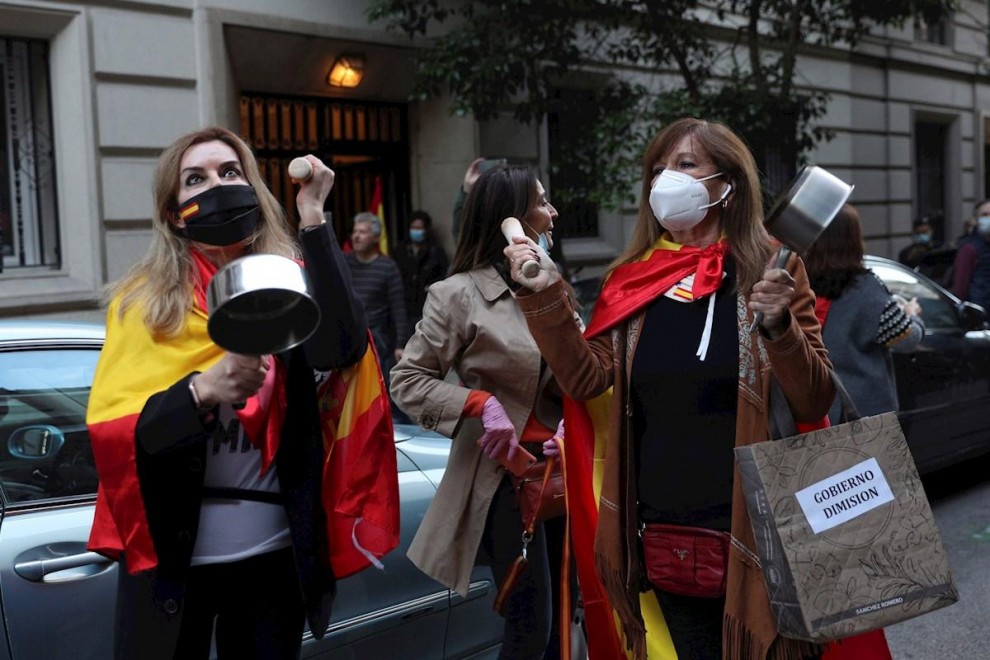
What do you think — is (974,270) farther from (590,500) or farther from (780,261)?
(780,261)

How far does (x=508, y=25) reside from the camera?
1026cm

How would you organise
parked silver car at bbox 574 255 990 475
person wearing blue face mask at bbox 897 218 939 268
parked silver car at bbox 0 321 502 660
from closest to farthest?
1. parked silver car at bbox 0 321 502 660
2. parked silver car at bbox 574 255 990 475
3. person wearing blue face mask at bbox 897 218 939 268

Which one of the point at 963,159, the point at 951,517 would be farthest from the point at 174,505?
the point at 963,159

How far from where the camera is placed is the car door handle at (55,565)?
114 inches

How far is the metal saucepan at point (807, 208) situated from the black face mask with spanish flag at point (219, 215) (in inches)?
45.2

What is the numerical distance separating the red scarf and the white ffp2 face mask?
0.25 feet

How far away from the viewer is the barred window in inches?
335

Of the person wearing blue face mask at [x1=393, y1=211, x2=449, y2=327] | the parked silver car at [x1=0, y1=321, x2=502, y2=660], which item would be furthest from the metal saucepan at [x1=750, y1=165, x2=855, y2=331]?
the person wearing blue face mask at [x1=393, y1=211, x2=449, y2=327]

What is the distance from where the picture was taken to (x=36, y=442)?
3.17 metres

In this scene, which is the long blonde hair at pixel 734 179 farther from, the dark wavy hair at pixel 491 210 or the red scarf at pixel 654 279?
the dark wavy hair at pixel 491 210

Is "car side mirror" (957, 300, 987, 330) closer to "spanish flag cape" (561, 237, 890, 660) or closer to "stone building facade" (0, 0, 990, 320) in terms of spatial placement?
"spanish flag cape" (561, 237, 890, 660)

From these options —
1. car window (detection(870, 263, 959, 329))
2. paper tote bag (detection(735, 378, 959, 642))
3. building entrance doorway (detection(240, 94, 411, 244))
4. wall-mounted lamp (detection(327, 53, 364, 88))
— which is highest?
wall-mounted lamp (detection(327, 53, 364, 88))

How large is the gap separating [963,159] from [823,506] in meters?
19.7

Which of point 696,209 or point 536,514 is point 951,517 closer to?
point 536,514
